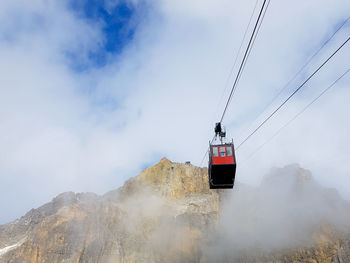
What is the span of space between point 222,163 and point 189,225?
180 feet

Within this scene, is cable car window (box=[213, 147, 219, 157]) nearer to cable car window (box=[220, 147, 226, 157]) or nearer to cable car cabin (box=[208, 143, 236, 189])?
cable car cabin (box=[208, 143, 236, 189])

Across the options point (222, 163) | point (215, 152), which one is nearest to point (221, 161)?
point (222, 163)

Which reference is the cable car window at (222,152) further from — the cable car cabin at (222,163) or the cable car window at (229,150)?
the cable car window at (229,150)

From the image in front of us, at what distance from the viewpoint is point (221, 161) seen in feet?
68.8

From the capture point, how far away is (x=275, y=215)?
278 feet

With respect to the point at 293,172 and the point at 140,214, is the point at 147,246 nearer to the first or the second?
the point at 140,214


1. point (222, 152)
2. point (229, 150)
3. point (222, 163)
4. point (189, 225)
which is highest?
point (229, 150)

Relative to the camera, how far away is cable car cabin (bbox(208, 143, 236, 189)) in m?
20.9

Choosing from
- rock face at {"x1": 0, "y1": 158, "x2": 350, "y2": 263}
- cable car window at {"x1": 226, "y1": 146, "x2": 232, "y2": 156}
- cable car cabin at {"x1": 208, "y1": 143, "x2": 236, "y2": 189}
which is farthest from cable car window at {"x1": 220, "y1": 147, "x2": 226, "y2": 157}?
rock face at {"x1": 0, "y1": 158, "x2": 350, "y2": 263}

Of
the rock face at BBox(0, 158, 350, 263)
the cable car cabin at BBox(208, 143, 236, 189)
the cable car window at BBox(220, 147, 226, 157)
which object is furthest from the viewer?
the rock face at BBox(0, 158, 350, 263)

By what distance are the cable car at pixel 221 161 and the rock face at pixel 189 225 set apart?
4925cm

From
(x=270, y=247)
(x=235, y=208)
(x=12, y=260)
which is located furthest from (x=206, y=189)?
(x=12, y=260)

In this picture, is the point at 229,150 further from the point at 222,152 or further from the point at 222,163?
the point at 222,163

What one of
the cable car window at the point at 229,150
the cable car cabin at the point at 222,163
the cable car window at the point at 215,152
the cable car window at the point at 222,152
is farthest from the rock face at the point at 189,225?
the cable car window at the point at 229,150
